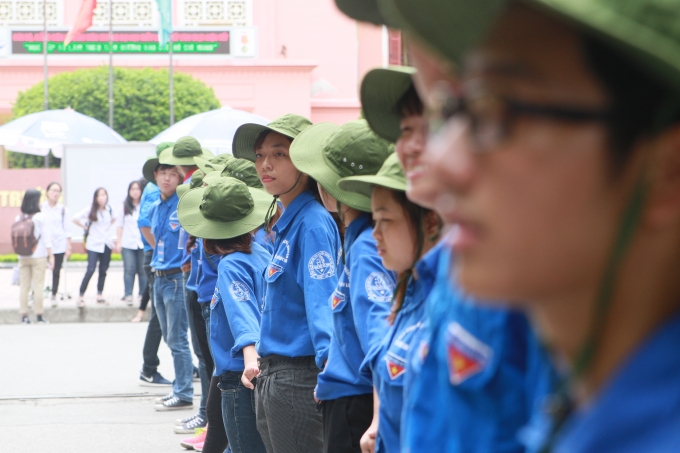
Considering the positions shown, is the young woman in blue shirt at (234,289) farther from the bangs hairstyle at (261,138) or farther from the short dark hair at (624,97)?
the short dark hair at (624,97)

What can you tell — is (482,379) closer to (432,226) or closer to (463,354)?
(463,354)

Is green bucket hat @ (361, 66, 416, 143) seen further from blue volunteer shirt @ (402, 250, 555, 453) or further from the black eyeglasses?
the black eyeglasses

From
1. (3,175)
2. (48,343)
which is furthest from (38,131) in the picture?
(48,343)

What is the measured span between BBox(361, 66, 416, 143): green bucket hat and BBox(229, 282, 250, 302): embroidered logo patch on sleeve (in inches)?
102

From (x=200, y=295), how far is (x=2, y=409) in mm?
2957

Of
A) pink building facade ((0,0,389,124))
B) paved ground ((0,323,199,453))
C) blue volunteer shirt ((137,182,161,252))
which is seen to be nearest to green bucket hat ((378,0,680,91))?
paved ground ((0,323,199,453))

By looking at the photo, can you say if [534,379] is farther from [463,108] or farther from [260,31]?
[260,31]

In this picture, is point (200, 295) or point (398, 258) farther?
point (200, 295)

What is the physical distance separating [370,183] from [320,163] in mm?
812

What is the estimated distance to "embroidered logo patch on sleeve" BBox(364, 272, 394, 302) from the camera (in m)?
2.86

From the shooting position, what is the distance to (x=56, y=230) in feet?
43.0

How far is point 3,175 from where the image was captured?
995 inches

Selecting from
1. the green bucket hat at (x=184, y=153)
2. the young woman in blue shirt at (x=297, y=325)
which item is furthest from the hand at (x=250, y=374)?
the green bucket hat at (x=184, y=153)

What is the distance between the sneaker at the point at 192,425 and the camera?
6777mm
